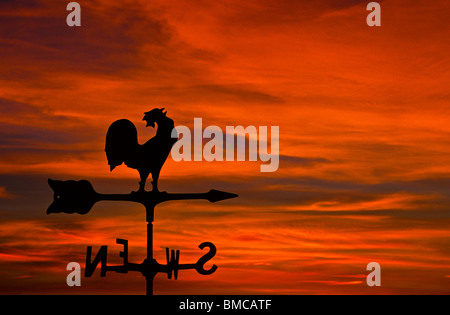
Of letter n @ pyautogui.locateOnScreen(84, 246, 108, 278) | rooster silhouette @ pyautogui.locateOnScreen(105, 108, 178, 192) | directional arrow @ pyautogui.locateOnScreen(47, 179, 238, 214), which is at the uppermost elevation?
rooster silhouette @ pyautogui.locateOnScreen(105, 108, 178, 192)

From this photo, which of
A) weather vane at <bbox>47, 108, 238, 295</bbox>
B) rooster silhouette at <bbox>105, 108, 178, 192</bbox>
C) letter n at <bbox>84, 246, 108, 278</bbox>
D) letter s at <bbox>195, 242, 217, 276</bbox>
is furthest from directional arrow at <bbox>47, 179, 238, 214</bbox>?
letter s at <bbox>195, 242, 217, 276</bbox>

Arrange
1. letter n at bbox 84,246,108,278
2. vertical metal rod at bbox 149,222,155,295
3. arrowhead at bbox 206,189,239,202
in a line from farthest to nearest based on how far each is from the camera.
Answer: arrowhead at bbox 206,189,239,202, letter n at bbox 84,246,108,278, vertical metal rod at bbox 149,222,155,295

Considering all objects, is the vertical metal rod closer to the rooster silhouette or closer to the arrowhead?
the rooster silhouette

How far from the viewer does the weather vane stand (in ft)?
25.0

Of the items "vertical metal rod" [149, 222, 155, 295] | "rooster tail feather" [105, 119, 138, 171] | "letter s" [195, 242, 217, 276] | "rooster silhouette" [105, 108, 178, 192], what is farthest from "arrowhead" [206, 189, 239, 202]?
A: "rooster tail feather" [105, 119, 138, 171]

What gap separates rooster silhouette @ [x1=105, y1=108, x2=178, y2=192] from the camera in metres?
7.68

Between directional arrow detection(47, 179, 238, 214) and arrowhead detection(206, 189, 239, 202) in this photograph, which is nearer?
directional arrow detection(47, 179, 238, 214)

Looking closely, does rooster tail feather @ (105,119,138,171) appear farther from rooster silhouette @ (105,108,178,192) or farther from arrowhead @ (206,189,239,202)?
arrowhead @ (206,189,239,202)

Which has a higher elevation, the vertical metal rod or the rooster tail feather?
the rooster tail feather

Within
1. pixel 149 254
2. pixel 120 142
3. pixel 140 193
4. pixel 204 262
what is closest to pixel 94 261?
pixel 149 254

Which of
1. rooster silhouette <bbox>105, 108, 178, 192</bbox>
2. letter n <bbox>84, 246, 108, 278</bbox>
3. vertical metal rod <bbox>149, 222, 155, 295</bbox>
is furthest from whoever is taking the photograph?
letter n <bbox>84, 246, 108, 278</bbox>
